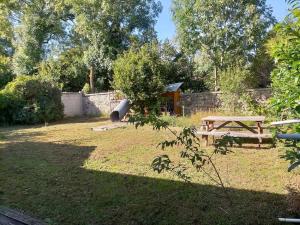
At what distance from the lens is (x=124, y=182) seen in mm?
5969

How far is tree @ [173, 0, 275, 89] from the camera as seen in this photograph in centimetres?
1939

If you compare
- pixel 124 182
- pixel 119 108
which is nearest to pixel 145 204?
pixel 124 182

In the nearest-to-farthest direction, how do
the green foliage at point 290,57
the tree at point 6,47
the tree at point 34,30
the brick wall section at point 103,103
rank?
the green foliage at point 290,57, the tree at point 6,47, the brick wall section at point 103,103, the tree at point 34,30

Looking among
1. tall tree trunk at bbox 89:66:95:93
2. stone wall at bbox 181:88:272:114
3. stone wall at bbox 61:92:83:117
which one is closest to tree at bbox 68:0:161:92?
tall tree trunk at bbox 89:66:95:93

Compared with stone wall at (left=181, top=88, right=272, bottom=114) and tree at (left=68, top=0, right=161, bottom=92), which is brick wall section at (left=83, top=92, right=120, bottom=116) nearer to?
tree at (left=68, top=0, right=161, bottom=92)

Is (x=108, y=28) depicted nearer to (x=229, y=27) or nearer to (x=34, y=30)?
(x=34, y=30)

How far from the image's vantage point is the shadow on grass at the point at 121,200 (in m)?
4.48

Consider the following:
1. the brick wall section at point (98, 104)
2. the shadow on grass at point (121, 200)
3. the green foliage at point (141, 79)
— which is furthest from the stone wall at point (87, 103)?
the shadow on grass at point (121, 200)

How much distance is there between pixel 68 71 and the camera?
977 inches

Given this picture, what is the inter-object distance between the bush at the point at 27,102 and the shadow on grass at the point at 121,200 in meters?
10.4

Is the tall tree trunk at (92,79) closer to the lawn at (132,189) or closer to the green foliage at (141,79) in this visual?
the green foliage at (141,79)

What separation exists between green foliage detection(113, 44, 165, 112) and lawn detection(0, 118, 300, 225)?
8.41 m

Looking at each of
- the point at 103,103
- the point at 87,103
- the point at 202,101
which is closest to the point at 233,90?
the point at 202,101

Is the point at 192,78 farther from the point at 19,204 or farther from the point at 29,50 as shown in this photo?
the point at 19,204
